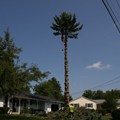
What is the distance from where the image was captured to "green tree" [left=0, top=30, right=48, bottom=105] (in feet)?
96.0

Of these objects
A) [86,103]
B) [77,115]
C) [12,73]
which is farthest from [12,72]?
[86,103]

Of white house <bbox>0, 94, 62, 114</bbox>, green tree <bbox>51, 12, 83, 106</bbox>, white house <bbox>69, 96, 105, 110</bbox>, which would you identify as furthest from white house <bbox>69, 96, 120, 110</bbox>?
green tree <bbox>51, 12, 83, 106</bbox>

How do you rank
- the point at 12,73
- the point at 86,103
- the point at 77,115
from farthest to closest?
the point at 86,103 → the point at 12,73 → the point at 77,115

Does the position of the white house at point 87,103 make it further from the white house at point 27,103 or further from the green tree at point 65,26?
the green tree at point 65,26

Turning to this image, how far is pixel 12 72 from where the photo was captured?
100.0 feet

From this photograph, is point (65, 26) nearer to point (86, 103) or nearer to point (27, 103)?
point (27, 103)

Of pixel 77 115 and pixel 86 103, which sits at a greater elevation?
pixel 86 103

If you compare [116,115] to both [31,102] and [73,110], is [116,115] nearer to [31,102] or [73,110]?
[73,110]

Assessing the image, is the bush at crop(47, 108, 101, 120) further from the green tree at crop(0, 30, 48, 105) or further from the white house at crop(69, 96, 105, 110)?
the white house at crop(69, 96, 105, 110)

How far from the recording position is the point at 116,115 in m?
28.4

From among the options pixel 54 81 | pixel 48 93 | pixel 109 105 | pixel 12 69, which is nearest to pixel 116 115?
pixel 12 69


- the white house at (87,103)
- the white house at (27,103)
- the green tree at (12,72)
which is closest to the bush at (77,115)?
the green tree at (12,72)

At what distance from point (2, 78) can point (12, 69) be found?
227 cm

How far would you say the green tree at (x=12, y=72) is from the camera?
29.3 metres
